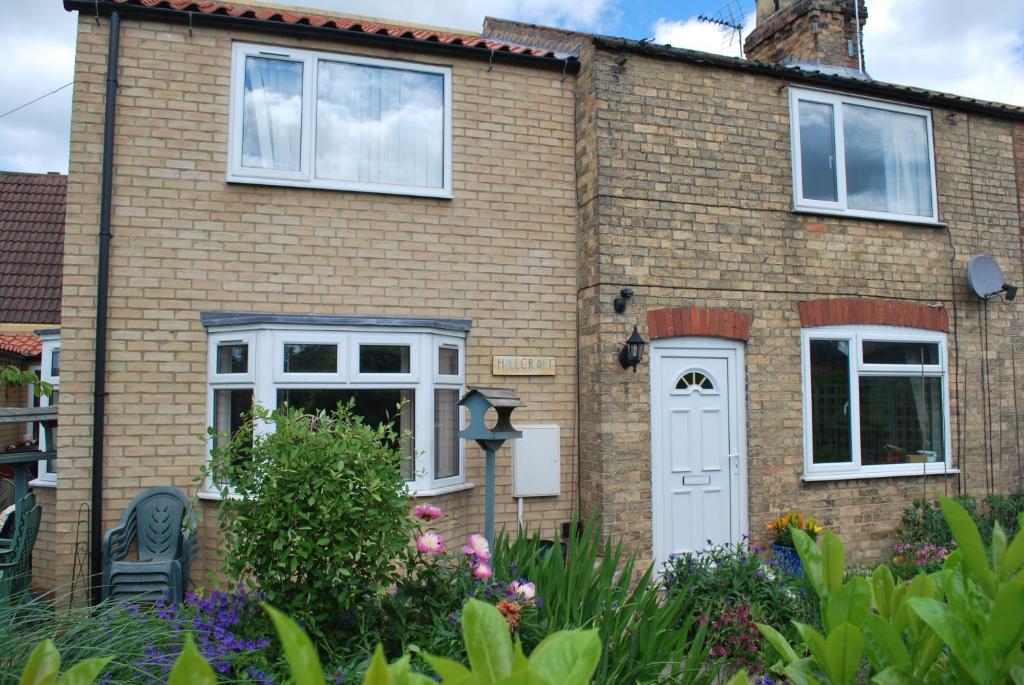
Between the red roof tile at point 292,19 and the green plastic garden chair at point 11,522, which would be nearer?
the green plastic garden chair at point 11,522

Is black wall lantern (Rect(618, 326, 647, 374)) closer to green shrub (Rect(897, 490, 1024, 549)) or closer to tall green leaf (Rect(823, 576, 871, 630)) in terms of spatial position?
green shrub (Rect(897, 490, 1024, 549))

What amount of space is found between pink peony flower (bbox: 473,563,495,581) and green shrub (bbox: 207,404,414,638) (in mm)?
419

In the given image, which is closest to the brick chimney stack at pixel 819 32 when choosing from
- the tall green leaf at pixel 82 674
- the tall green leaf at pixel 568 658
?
the tall green leaf at pixel 568 658

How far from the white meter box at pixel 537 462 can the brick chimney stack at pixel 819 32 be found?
635 cm

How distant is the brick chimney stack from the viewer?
9.69 metres

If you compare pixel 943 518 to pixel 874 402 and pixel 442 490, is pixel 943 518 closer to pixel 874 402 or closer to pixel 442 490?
pixel 874 402

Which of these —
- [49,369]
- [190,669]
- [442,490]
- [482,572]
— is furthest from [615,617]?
[49,369]

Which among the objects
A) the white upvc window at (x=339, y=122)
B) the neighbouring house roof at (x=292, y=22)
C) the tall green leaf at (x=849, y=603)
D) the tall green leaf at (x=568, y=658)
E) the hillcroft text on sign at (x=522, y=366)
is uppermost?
the neighbouring house roof at (x=292, y=22)

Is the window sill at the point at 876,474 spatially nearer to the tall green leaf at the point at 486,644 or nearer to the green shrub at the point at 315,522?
the green shrub at the point at 315,522

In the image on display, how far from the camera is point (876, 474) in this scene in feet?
25.6

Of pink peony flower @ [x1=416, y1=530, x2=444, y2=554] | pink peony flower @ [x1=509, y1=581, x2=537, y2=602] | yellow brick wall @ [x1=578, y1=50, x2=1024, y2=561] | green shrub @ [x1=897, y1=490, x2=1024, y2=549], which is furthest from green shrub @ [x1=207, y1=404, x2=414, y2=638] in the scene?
green shrub @ [x1=897, y1=490, x2=1024, y2=549]

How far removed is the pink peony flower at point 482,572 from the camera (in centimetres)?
385

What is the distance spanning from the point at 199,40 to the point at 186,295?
228cm

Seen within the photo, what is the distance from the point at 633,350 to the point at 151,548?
4431 millimetres
